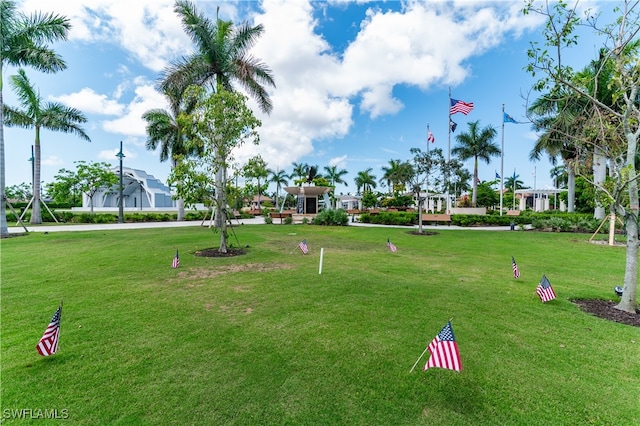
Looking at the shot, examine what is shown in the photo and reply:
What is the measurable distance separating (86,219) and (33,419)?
25.3 meters

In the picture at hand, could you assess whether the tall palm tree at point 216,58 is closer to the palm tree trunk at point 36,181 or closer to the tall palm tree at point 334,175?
the palm tree trunk at point 36,181

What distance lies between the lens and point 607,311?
16.1 feet

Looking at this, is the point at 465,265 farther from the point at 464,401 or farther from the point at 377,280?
the point at 464,401

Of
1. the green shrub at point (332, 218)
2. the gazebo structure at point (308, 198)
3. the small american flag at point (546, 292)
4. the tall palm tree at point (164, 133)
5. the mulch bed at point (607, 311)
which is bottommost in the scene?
the mulch bed at point (607, 311)

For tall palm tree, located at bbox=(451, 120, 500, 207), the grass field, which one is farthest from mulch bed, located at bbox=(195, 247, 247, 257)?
tall palm tree, located at bbox=(451, 120, 500, 207)

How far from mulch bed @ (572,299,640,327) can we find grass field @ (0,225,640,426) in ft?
0.81

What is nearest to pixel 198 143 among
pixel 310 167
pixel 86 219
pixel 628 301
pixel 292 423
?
pixel 292 423

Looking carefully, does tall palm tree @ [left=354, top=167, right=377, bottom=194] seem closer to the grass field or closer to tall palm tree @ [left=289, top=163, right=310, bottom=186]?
tall palm tree @ [left=289, top=163, right=310, bottom=186]

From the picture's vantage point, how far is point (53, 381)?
286 centimetres

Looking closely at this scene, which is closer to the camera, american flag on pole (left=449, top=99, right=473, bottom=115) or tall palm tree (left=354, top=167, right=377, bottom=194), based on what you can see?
american flag on pole (left=449, top=99, right=473, bottom=115)

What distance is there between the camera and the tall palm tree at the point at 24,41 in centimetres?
1257

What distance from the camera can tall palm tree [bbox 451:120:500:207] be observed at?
109 feet

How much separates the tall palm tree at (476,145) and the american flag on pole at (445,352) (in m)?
34.2

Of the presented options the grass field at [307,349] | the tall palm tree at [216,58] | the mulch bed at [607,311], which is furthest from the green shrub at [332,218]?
the mulch bed at [607,311]
